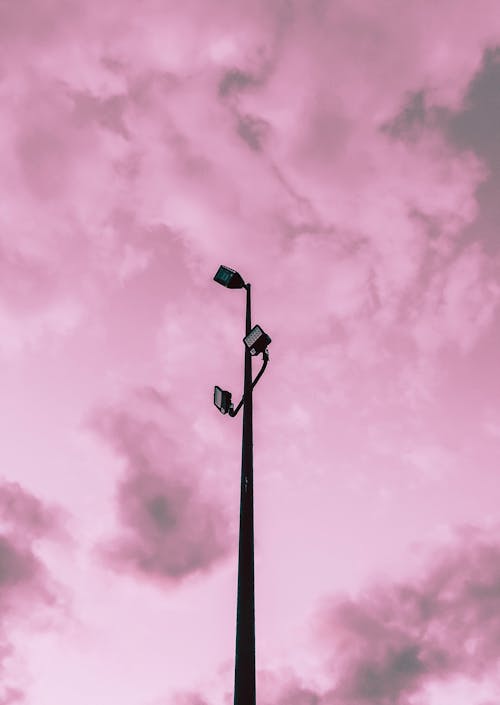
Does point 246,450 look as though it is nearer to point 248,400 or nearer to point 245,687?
point 248,400

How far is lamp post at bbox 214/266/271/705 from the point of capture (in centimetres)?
577

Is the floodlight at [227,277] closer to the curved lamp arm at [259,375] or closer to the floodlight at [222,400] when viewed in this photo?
the curved lamp arm at [259,375]

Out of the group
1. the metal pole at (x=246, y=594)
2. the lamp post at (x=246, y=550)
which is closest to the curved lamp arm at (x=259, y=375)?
the lamp post at (x=246, y=550)

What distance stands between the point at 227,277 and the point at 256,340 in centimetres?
168

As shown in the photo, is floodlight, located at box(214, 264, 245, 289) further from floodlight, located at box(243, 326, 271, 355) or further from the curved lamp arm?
the curved lamp arm

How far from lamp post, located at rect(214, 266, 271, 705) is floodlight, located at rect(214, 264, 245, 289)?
135 centimetres

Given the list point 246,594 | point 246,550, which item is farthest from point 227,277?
point 246,594

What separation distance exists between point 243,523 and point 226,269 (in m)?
5.17

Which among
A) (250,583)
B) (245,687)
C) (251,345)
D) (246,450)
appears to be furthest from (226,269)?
(245,687)

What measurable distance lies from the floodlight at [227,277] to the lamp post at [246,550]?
1351 mm

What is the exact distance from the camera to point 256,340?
31.3 ft

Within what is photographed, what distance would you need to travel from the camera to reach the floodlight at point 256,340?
31.3 feet

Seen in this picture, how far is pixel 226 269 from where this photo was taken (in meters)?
10.6

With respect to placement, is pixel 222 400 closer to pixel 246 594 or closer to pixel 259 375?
pixel 259 375
